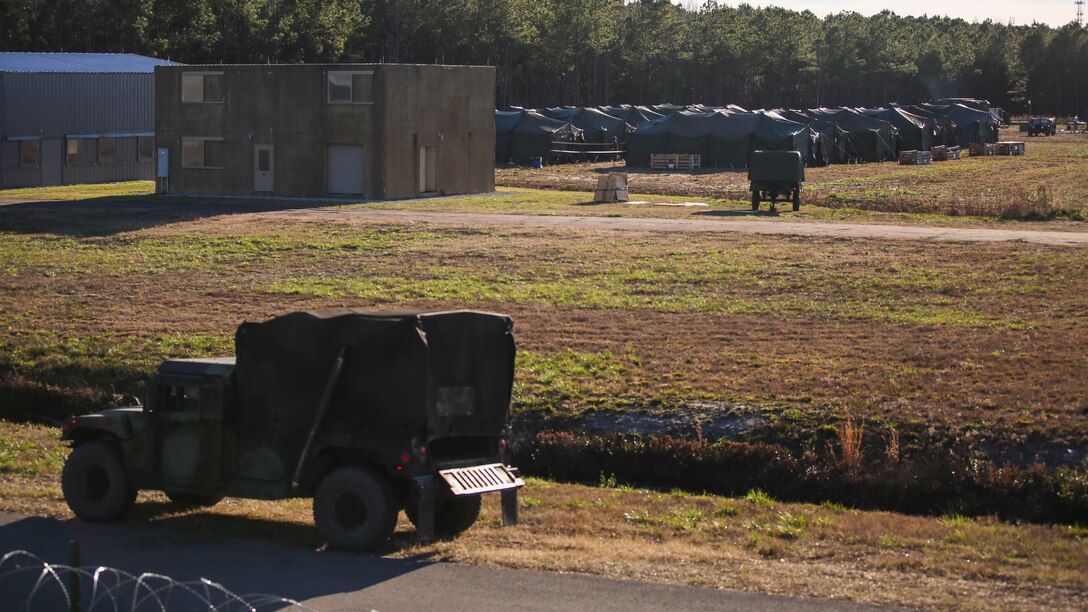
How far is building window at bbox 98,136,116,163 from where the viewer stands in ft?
208

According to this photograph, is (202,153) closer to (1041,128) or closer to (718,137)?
(718,137)

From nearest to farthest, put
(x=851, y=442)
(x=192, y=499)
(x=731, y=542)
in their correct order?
1. (x=731, y=542)
2. (x=192, y=499)
3. (x=851, y=442)

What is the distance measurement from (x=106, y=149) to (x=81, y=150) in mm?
1660

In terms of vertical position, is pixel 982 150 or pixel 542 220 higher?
pixel 982 150

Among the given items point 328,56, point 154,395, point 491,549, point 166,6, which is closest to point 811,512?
point 491,549

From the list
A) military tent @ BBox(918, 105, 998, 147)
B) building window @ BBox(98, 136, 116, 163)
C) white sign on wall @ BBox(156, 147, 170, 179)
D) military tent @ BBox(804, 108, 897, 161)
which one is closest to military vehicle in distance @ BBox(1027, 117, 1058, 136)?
military tent @ BBox(918, 105, 998, 147)

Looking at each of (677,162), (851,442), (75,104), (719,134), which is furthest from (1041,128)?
(851,442)

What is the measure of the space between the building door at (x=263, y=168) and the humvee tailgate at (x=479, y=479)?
4150cm

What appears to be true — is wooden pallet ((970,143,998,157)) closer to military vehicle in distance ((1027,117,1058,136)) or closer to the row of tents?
the row of tents

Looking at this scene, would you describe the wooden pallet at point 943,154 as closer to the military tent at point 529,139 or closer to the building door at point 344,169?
the military tent at point 529,139

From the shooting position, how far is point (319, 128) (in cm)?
5112

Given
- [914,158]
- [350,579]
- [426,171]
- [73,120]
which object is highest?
[73,120]

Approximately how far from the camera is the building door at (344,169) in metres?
51.1

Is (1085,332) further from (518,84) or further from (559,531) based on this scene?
(518,84)
